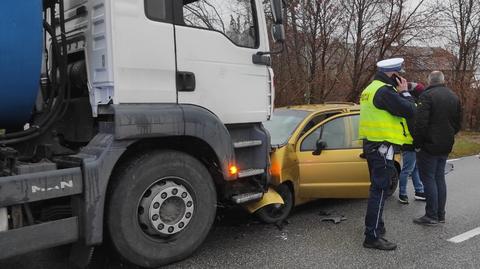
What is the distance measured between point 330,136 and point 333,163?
40cm

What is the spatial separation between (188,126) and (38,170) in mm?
1233

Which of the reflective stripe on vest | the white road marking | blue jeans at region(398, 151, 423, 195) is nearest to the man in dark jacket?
the white road marking

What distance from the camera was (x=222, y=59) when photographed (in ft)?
14.5

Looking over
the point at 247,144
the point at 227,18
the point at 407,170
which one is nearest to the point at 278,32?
the point at 227,18

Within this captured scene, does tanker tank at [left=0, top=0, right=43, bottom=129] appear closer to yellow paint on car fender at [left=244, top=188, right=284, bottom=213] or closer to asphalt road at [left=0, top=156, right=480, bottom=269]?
asphalt road at [left=0, top=156, right=480, bottom=269]

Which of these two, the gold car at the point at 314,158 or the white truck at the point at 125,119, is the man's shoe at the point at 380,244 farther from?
the white truck at the point at 125,119

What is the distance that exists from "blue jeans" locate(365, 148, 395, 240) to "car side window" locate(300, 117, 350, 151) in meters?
1.10

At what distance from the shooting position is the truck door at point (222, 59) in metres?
4.15

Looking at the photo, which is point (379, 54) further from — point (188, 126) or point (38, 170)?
point (38, 170)

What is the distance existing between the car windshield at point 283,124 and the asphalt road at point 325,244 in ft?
3.25

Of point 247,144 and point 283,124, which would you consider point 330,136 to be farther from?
point 247,144

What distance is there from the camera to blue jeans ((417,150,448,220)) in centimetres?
568

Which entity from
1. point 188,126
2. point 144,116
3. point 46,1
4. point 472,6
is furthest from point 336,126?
point 472,6

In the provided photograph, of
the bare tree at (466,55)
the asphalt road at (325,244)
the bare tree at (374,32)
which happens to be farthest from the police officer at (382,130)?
the bare tree at (466,55)
